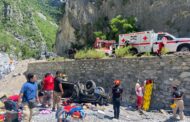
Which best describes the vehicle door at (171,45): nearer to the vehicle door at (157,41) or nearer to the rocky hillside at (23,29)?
the vehicle door at (157,41)

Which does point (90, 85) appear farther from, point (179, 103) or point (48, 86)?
point (179, 103)

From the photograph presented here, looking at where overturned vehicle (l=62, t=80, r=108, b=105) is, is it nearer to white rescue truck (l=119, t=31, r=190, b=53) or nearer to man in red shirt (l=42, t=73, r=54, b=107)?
man in red shirt (l=42, t=73, r=54, b=107)

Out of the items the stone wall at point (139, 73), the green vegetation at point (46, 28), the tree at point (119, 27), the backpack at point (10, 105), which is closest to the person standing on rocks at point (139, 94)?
the stone wall at point (139, 73)

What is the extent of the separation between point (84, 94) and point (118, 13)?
52.6ft

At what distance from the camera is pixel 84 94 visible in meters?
17.5

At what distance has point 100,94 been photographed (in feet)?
56.5

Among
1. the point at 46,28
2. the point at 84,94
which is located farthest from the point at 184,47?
the point at 46,28

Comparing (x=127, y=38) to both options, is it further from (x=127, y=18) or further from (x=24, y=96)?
(x=24, y=96)

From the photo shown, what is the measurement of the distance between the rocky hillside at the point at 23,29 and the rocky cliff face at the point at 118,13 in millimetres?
58395

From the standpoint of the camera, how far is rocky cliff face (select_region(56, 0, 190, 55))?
26875mm

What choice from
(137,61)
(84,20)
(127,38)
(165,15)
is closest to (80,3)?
(84,20)

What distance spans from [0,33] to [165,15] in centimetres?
8512

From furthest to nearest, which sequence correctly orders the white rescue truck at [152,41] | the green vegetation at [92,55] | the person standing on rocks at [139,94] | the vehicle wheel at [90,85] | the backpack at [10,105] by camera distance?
the green vegetation at [92,55], the white rescue truck at [152,41], the vehicle wheel at [90,85], the person standing on rocks at [139,94], the backpack at [10,105]

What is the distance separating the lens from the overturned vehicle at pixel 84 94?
17234 mm
